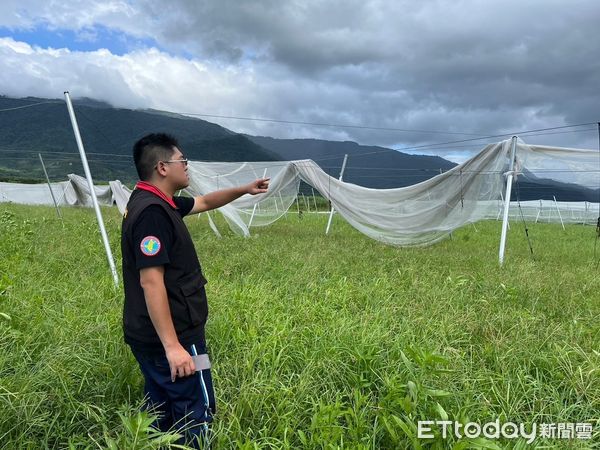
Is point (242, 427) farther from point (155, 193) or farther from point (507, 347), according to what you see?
point (507, 347)

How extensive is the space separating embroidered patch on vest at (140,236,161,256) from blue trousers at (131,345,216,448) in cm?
42

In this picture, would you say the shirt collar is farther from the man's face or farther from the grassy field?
the grassy field

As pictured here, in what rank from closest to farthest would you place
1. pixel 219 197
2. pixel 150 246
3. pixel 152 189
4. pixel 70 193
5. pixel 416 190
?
1. pixel 150 246
2. pixel 152 189
3. pixel 219 197
4. pixel 416 190
5. pixel 70 193

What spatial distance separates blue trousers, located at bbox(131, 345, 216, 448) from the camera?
1.46m

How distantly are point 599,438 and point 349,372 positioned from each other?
3.55 feet

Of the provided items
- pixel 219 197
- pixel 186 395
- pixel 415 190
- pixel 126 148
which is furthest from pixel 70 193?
pixel 126 148

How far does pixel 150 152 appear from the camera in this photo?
59.3 inches

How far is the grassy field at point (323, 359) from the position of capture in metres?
1.58

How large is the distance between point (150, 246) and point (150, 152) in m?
0.41

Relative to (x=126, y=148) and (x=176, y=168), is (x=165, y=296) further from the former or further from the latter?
(x=126, y=148)

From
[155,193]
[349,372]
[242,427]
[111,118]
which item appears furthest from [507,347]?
[111,118]

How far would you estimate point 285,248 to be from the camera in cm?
588

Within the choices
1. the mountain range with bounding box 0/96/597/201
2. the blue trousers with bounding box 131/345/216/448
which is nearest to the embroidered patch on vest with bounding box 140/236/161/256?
the blue trousers with bounding box 131/345/216/448

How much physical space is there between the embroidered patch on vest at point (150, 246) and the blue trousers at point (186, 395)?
16.3 inches
